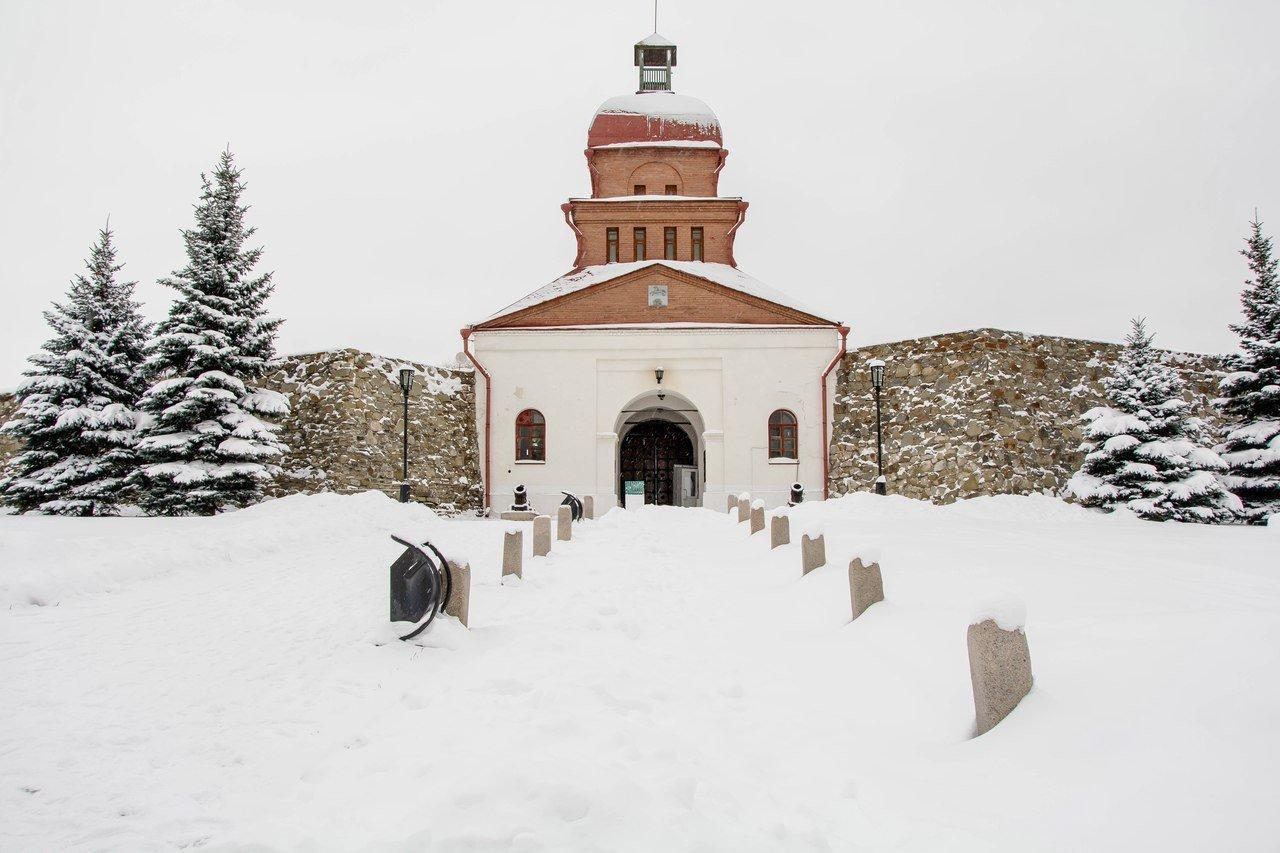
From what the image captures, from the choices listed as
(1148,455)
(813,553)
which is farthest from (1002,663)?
(1148,455)

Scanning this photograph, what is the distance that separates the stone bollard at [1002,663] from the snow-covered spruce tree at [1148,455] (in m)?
13.0

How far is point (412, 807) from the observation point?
265 centimetres

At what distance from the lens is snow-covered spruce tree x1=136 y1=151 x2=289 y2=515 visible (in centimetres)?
1545

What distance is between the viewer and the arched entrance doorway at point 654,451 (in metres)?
26.9

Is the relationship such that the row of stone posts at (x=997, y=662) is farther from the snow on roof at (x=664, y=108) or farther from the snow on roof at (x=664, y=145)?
the snow on roof at (x=664, y=108)

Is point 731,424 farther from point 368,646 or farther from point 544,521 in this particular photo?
point 368,646

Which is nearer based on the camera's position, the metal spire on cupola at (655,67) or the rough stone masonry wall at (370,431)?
the rough stone masonry wall at (370,431)

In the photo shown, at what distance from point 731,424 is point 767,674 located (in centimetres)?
1656

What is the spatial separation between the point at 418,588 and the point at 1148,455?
1510 centimetres

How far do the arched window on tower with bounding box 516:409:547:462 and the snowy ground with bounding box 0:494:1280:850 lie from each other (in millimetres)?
13893


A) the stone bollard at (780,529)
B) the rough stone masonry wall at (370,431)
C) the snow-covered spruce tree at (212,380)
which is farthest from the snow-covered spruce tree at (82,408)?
the stone bollard at (780,529)

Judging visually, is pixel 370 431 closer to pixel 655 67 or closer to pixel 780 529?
pixel 780 529

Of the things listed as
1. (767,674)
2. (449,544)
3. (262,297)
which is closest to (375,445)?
(262,297)

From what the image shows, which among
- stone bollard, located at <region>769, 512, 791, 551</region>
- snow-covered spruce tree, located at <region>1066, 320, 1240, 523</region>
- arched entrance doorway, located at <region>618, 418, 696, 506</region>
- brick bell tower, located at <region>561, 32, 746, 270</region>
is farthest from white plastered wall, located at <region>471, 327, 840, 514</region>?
stone bollard, located at <region>769, 512, 791, 551</region>
